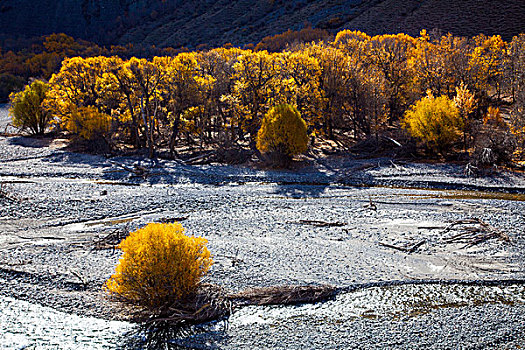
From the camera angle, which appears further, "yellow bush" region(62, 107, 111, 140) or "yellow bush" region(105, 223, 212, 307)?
"yellow bush" region(62, 107, 111, 140)

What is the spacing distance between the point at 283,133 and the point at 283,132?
60 mm

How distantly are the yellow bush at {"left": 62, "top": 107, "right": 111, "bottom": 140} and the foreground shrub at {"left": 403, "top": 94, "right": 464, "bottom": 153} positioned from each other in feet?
66.4

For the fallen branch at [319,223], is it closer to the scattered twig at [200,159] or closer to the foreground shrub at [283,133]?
the foreground shrub at [283,133]

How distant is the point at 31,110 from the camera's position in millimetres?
32094

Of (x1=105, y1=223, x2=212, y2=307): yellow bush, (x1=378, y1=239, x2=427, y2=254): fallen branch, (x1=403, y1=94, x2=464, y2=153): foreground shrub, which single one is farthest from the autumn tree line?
(x1=105, y1=223, x2=212, y2=307): yellow bush

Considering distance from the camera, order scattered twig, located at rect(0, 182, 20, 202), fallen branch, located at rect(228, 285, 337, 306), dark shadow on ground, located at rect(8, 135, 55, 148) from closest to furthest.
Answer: fallen branch, located at rect(228, 285, 337, 306) < scattered twig, located at rect(0, 182, 20, 202) < dark shadow on ground, located at rect(8, 135, 55, 148)

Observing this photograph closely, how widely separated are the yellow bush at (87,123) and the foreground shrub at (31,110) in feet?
19.5

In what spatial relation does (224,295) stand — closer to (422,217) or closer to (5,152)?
(422,217)

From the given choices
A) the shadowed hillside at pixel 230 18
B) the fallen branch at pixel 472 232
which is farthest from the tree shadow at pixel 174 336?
the shadowed hillside at pixel 230 18

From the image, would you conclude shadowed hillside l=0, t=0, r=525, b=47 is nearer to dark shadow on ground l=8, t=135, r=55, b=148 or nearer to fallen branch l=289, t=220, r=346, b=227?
fallen branch l=289, t=220, r=346, b=227

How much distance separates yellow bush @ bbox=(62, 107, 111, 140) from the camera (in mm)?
27172

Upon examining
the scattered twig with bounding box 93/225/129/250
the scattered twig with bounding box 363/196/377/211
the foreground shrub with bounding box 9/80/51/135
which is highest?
the foreground shrub with bounding box 9/80/51/135

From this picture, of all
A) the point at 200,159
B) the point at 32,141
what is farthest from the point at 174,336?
the point at 32,141

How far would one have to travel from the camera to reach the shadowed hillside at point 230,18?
49.5 meters
